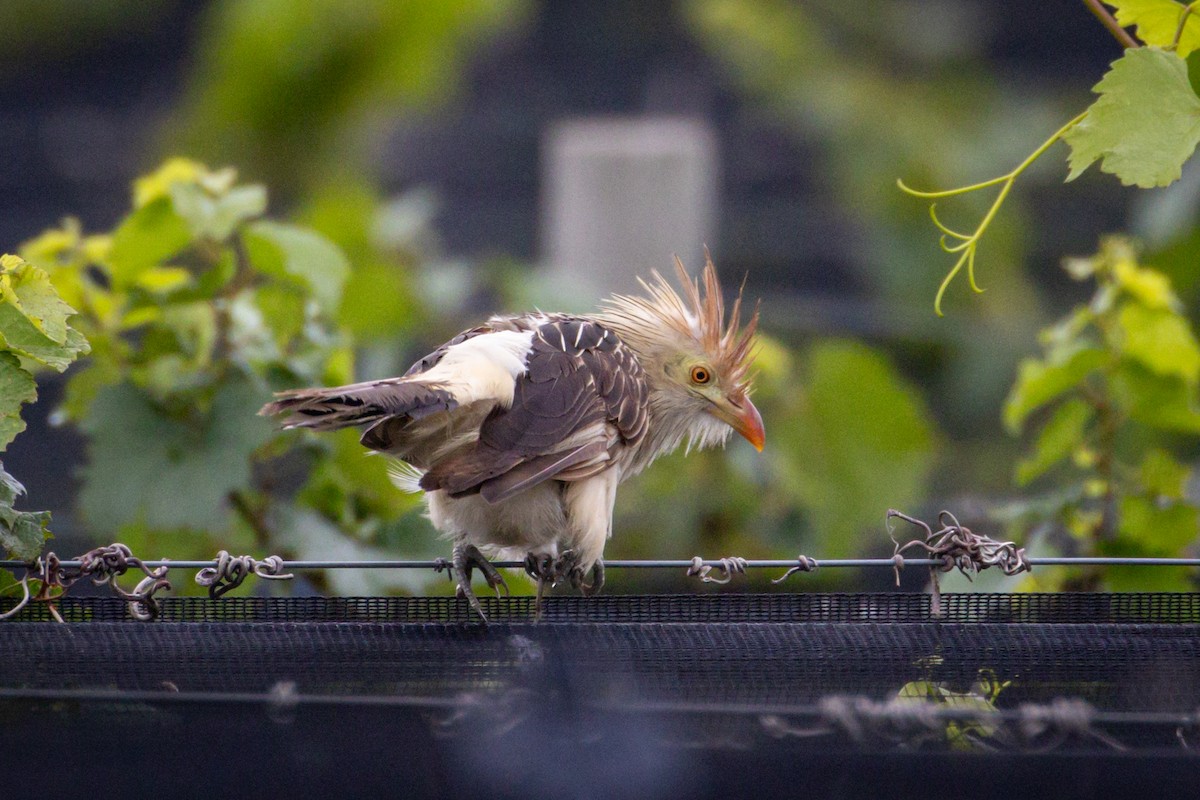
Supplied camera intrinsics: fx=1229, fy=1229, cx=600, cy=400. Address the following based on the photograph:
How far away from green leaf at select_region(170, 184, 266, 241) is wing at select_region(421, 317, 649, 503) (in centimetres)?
74

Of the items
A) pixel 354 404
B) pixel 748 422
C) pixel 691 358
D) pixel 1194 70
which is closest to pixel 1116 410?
pixel 748 422

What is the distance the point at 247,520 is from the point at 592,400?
3.13ft

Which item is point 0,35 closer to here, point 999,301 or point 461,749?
point 999,301

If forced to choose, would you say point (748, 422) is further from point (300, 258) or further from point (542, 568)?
point (300, 258)

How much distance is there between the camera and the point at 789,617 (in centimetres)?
200

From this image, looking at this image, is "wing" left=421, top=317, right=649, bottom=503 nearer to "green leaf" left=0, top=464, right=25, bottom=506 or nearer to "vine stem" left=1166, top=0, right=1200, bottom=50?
"green leaf" left=0, top=464, right=25, bottom=506

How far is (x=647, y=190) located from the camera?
15.7 feet

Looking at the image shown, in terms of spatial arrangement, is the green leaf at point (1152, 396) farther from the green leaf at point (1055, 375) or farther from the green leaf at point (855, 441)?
the green leaf at point (855, 441)

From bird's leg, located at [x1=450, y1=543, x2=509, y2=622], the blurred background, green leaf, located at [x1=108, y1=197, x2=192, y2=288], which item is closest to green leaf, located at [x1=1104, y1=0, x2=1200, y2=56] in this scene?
the blurred background

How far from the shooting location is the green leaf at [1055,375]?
2840 mm

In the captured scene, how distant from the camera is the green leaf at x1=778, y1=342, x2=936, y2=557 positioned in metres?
3.92

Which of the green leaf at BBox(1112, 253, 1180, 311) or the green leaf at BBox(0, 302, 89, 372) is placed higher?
the green leaf at BBox(1112, 253, 1180, 311)

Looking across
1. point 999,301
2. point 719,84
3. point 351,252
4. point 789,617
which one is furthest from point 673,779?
point 719,84

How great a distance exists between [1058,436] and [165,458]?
2097mm
